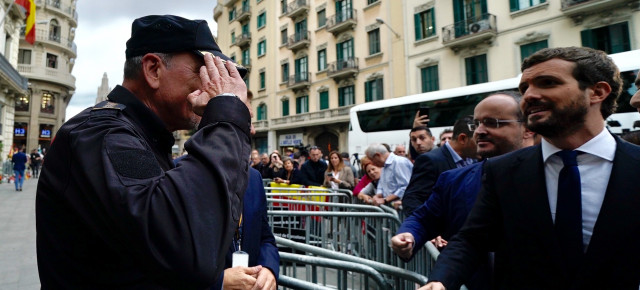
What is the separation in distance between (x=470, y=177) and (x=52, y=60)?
4066 centimetres

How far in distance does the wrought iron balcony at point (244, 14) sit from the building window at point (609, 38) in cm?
2586

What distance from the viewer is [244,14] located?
33.3 metres

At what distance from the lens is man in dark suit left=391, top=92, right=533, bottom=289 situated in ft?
7.32

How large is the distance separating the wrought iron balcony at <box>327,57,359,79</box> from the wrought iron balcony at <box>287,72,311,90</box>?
8.13 ft

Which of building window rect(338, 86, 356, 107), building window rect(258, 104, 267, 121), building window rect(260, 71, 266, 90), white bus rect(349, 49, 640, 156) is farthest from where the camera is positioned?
building window rect(260, 71, 266, 90)

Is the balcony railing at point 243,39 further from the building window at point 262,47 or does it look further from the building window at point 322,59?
the building window at point 322,59

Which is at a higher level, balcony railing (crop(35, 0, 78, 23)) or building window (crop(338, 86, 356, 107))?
balcony railing (crop(35, 0, 78, 23))

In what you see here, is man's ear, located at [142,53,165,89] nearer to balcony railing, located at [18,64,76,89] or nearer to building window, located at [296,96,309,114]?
building window, located at [296,96,309,114]

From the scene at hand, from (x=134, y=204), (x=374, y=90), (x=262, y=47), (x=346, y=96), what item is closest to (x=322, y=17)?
(x=346, y=96)

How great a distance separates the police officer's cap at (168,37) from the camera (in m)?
1.19

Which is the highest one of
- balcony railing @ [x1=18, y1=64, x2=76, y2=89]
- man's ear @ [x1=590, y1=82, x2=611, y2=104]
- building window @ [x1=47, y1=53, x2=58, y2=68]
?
building window @ [x1=47, y1=53, x2=58, y2=68]

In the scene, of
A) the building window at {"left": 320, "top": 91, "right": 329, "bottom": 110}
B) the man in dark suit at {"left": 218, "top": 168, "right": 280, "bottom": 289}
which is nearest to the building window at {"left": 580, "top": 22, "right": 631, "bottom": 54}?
the building window at {"left": 320, "top": 91, "right": 329, "bottom": 110}

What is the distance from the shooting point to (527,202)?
60.9 inches

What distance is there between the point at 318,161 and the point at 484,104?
605 cm
